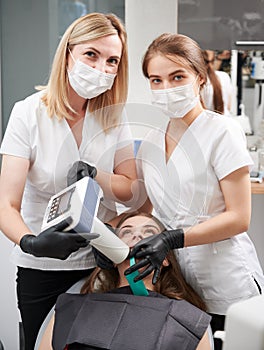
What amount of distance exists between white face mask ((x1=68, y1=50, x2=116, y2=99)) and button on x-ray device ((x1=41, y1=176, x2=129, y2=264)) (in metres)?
0.26

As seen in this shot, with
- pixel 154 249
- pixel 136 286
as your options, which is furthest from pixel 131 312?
pixel 154 249

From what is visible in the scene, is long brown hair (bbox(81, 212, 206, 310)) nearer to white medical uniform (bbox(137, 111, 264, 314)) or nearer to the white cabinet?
white medical uniform (bbox(137, 111, 264, 314))

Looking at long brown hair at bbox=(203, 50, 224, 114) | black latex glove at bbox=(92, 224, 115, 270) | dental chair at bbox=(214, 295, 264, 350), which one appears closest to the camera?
dental chair at bbox=(214, 295, 264, 350)

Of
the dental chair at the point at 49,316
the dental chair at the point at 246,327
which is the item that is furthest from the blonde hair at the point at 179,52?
the dental chair at the point at 246,327

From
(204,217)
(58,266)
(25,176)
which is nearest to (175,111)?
(204,217)

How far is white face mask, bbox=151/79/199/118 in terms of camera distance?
5.16ft

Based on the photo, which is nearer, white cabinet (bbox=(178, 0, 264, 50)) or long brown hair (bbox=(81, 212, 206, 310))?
long brown hair (bbox=(81, 212, 206, 310))

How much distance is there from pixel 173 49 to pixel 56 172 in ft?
1.53

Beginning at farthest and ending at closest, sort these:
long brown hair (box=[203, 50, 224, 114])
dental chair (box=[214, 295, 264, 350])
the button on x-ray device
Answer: long brown hair (box=[203, 50, 224, 114]) → the button on x-ray device → dental chair (box=[214, 295, 264, 350])

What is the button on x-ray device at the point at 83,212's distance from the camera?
4.79 ft

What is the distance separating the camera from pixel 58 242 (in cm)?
149

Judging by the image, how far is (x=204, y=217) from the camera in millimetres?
1631

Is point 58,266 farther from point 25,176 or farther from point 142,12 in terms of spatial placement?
point 142,12

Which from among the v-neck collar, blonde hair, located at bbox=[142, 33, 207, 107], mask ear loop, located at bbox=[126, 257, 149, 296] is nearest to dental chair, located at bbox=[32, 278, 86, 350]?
mask ear loop, located at bbox=[126, 257, 149, 296]
